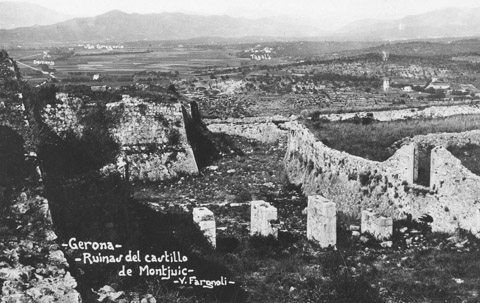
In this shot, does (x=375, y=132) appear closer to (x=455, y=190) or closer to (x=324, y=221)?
(x=455, y=190)

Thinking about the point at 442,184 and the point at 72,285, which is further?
the point at 442,184

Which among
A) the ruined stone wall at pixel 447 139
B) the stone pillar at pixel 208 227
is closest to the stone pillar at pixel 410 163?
the ruined stone wall at pixel 447 139

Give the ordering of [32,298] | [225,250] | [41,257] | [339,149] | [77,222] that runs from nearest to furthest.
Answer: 1. [32,298]
2. [41,257]
3. [77,222]
4. [225,250]
5. [339,149]

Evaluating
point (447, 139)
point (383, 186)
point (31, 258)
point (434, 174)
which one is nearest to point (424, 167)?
point (383, 186)

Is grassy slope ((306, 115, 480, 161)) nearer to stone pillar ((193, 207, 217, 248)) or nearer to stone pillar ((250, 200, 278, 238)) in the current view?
stone pillar ((250, 200, 278, 238))

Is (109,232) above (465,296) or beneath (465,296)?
above

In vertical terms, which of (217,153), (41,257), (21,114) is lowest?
(217,153)

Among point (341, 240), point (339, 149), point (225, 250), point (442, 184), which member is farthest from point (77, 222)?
point (339, 149)

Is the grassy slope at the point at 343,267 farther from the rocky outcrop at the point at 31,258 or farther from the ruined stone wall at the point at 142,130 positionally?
the ruined stone wall at the point at 142,130

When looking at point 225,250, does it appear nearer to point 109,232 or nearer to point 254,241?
point 254,241
